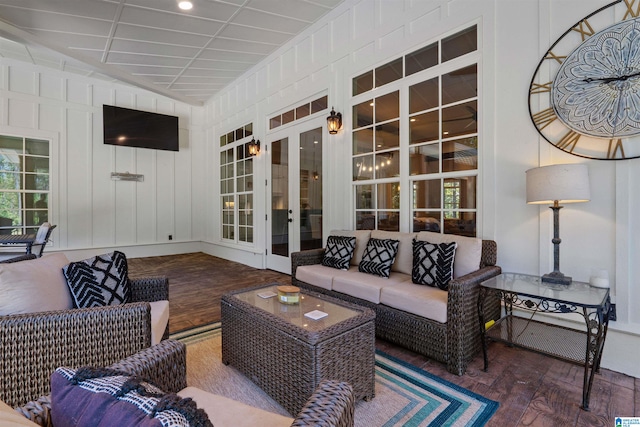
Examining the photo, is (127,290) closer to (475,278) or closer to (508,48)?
(475,278)

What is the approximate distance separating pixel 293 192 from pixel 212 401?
4.01 m

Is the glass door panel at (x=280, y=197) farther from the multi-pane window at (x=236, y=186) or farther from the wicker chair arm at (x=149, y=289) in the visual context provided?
the wicker chair arm at (x=149, y=289)

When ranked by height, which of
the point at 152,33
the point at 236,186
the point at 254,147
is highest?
the point at 152,33

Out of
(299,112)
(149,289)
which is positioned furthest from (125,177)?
(149,289)

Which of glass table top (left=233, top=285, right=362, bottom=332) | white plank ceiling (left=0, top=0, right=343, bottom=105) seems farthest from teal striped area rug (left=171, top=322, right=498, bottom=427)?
white plank ceiling (left=0, top=0, right=343, bottom=105)

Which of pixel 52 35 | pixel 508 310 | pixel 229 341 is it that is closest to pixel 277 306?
pixel 229 341

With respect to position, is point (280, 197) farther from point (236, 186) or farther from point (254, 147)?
point (236, 186)

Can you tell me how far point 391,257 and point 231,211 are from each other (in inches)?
180

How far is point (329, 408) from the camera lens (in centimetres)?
81

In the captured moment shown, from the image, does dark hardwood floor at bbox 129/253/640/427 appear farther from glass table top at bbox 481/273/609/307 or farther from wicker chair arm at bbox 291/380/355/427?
wicker chair arm at bbox 291/380/355/427

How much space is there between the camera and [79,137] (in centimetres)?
633

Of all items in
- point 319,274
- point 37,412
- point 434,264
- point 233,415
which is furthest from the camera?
point 319,274

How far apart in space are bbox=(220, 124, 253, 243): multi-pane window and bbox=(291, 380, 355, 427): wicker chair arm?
520cm

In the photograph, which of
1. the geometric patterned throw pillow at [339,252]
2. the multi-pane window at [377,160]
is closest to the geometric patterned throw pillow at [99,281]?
the geometric patterned throw pillow at [339,252]
